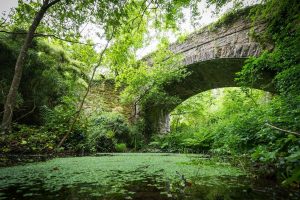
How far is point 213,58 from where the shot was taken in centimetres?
734

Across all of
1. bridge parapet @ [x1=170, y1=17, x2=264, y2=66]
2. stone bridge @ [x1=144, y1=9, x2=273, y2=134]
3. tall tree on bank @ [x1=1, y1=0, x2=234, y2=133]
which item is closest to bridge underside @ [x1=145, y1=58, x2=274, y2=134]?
stone bridge @ [x1=144, y1=9, x2=273, y2=134]

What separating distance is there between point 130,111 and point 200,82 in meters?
3.82

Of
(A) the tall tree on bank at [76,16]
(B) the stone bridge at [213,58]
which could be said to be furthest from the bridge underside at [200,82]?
(A) the tall tree on bank at [76,16]

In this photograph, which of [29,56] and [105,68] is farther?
[105,68]

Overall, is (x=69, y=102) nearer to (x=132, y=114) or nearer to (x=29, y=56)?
(x=29, y=56)

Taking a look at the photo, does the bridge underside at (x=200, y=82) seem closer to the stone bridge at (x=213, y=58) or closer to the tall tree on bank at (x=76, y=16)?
the stone bridge at (x=213, y=58)

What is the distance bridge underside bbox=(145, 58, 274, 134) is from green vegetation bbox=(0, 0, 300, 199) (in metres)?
0.15

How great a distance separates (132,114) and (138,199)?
967 cm

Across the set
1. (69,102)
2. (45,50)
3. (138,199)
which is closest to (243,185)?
(138,199)

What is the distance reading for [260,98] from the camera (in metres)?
10.4

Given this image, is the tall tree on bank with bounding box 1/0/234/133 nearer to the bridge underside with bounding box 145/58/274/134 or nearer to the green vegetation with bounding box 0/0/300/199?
the green vegetation with bounding box 0/0/300/199

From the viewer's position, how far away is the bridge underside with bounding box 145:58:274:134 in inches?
291

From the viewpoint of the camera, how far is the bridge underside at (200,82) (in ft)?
24.2

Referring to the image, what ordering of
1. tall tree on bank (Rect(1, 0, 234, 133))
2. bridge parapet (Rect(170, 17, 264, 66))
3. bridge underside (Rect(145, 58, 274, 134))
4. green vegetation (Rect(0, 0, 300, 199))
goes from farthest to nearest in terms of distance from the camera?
bridge underside (Rect(145, 58, 274, 134)) < bridge parapet (Rect(170, 17, 264, 66)) < tall tree on bank (Rect(1, 0, 234, 133)) < green vegetation (Rect(0, 0, 300, 199))
